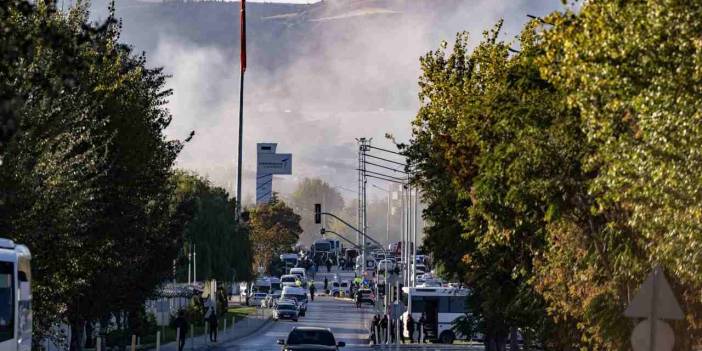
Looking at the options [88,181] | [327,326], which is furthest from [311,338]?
[327,326]

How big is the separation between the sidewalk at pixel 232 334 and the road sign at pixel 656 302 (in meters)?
45.5

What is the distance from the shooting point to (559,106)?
2920 cm

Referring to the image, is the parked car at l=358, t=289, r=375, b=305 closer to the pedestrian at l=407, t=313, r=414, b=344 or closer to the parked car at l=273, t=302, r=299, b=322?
the parked car at l=273, t=302, r=299, b=322

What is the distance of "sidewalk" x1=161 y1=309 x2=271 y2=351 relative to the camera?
6688 centimetres

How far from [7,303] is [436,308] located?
59.6 meters

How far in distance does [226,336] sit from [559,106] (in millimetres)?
52117

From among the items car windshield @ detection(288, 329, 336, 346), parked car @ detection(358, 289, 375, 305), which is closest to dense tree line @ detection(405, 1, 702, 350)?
car windshield @ detection(288, 329, 336, 346)

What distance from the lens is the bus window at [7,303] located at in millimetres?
28156

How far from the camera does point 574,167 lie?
30.4 meters

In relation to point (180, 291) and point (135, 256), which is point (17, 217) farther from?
point (180, 291)

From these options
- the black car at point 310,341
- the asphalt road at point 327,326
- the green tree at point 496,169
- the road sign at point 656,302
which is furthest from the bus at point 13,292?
the asphalt road at point 327,326

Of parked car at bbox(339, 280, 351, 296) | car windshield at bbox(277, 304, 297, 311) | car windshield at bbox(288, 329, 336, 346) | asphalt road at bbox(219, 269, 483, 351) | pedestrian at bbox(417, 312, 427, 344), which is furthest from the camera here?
parked car at bbox(339, 280, 351, 296)

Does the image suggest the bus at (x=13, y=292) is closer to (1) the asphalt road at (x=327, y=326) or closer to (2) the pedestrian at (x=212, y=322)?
(1) the asphalt road at (x=327, y=326)

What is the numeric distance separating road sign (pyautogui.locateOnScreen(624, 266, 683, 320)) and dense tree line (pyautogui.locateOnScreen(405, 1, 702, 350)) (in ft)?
4.80
